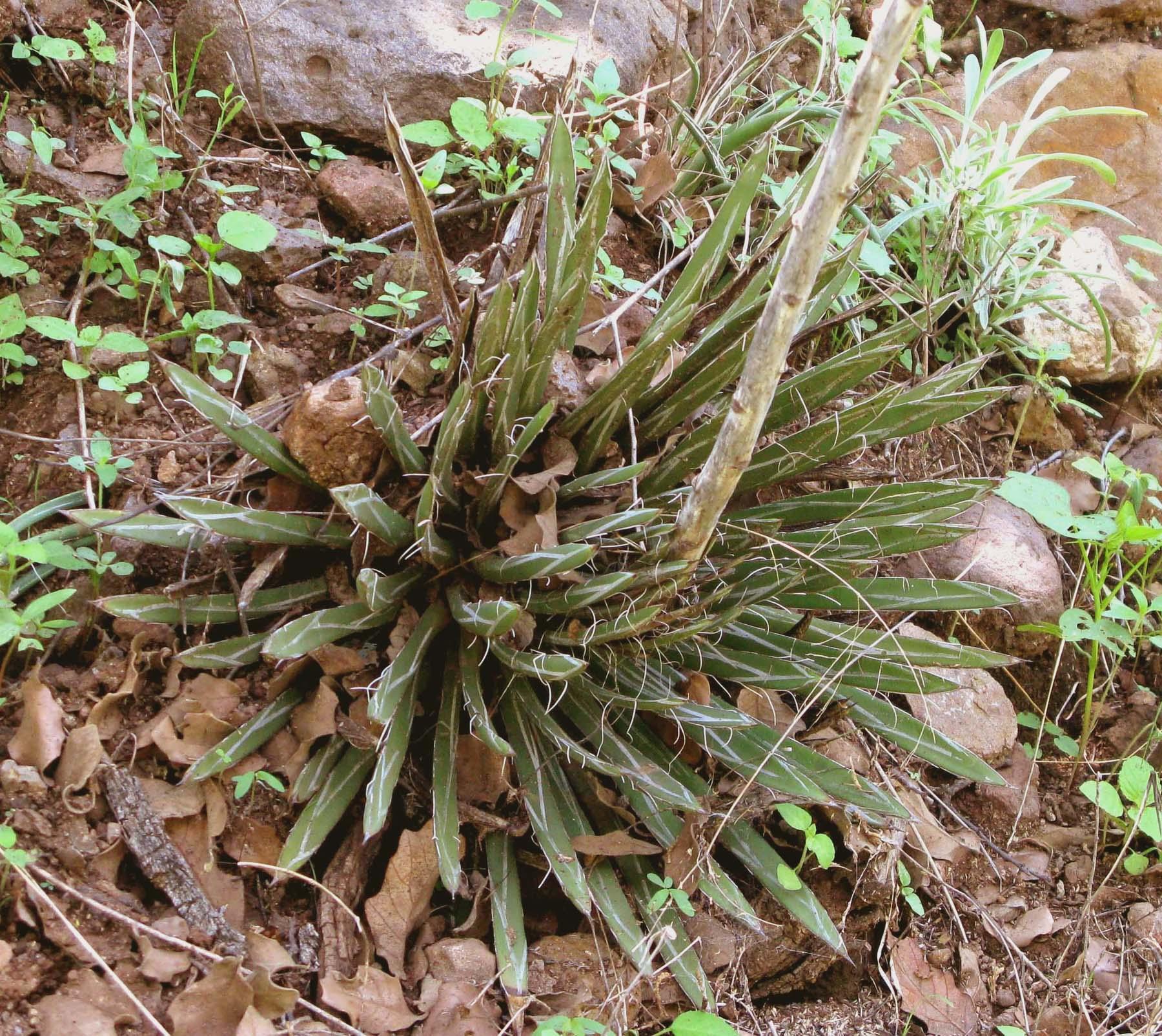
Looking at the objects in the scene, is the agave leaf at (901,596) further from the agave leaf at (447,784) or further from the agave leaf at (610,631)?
the agave leaf at (447,784)

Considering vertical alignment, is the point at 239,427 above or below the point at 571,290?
below

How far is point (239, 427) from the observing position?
1.89 meters

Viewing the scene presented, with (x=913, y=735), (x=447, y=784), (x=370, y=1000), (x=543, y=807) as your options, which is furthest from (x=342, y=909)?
(x=913, y=735)

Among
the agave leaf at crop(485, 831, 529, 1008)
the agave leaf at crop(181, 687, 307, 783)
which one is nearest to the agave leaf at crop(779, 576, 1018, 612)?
the agave leaf at crop(485, 831, 529, 1008)

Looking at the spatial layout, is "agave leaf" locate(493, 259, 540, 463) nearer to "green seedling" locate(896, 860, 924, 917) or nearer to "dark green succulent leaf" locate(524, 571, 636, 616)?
"dark green succulent leaf" locate(524, 571, 636, 616)

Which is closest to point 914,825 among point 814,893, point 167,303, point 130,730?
point 814,893

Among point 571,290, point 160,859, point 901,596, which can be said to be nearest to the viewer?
point 160,859

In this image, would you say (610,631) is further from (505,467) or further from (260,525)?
(260,525)

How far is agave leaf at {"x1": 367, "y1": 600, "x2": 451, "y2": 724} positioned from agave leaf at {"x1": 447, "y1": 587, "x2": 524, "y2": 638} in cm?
4

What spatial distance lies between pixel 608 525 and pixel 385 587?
44 centimetres

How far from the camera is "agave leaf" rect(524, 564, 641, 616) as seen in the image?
165 centimetres

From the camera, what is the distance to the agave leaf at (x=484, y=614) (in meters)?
1.64

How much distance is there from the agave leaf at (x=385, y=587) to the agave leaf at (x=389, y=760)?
0.28ft

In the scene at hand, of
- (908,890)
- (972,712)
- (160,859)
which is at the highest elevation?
(160,859)
